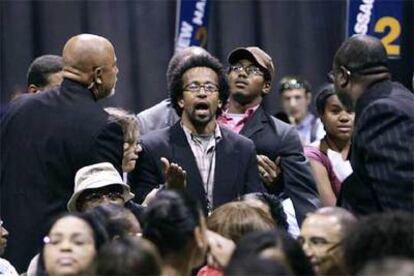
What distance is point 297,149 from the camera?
8.20m

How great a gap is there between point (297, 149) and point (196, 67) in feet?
2.44

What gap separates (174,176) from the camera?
7426 millimetres

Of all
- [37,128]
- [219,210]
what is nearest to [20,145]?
[37,128]

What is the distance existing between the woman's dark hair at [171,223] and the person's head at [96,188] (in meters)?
1.15

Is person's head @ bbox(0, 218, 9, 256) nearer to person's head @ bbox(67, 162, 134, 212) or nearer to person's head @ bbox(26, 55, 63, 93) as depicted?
person's head @ bbox(67, 162, 134, 212)

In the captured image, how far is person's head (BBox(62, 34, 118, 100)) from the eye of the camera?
7465 mm

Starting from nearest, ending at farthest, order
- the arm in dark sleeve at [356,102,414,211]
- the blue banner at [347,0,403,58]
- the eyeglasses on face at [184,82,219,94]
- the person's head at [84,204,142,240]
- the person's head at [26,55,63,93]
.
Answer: the person's head at [84,204,142,240] < the arm in dark sleeve at [356,102,414,211] < the eyeglasses on face at [184,82,219,94] < the person's head at [26,55,63,93] < the blue banner at [347,0,403,58]

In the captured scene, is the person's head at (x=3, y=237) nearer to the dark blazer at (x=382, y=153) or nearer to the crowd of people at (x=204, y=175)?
the crowd of people at (x=204, y=175)

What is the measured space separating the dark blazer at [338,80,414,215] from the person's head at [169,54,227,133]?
131 centimetres

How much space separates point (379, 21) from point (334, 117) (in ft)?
6.66

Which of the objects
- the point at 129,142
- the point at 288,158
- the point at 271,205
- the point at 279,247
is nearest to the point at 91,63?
the point at 129,142

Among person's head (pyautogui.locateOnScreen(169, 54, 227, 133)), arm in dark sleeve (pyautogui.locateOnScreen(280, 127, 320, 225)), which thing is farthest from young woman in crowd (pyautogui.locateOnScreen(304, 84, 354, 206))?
person's head (pyautogui.locateOnScreen(169, 54, 227, 133))

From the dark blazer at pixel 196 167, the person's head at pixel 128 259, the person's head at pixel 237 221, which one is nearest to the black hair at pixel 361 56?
the person's head at pixel 237 221

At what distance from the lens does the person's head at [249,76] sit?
8266mm
